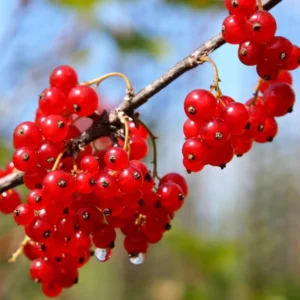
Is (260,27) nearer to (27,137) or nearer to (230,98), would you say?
(230,98)

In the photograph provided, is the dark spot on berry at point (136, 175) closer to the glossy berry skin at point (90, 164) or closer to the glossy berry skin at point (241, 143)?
the glossy berry skin at point (90, 164)

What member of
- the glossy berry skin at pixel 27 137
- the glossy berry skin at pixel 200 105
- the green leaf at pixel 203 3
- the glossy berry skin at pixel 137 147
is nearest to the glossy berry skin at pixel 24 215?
the glossy berry skin at pixel 27 137

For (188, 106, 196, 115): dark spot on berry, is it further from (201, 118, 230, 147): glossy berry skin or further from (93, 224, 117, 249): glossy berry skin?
(93, 224, 117, 249): glossy berry skin

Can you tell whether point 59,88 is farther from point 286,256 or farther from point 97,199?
point 286,256

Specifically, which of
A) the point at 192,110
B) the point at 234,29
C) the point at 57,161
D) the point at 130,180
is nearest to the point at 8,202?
the point at 57,161

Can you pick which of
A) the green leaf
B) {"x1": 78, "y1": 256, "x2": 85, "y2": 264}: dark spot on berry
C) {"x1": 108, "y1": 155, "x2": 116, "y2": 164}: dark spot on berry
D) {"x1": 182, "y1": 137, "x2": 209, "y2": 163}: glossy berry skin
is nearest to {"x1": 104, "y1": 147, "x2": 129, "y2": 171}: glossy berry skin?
{"x1": 108, "y1": 155, "x2": 116, "y2": 164}: dark spot on berry

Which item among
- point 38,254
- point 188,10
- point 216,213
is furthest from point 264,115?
point 216,213

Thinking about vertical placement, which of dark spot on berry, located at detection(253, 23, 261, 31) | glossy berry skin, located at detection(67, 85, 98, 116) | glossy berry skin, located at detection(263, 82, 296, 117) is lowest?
glossy berry skin, located at detection(67, 85, 98, 116)
